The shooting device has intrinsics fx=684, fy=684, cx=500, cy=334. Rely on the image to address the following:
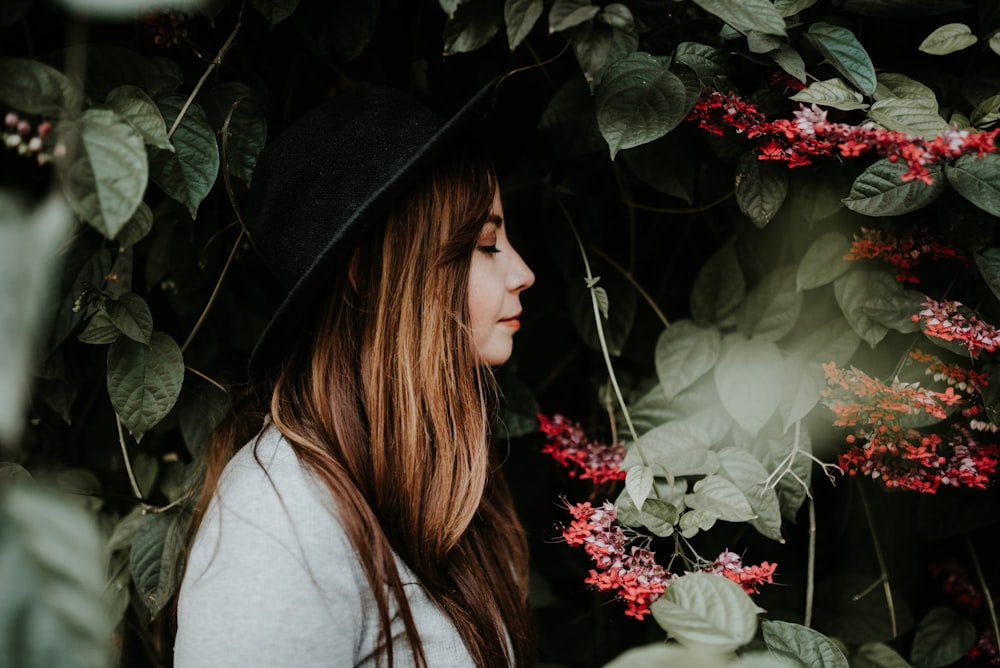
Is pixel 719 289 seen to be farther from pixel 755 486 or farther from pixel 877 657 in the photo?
pixel 877 657

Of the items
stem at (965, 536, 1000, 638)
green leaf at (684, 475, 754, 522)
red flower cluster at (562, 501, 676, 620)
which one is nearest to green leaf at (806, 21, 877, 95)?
green leaf at (684, 475, 754, 522)

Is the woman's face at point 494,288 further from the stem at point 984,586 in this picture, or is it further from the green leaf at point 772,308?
the stem at point 984,586

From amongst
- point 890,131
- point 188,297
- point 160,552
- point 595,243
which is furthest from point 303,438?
point 890,131

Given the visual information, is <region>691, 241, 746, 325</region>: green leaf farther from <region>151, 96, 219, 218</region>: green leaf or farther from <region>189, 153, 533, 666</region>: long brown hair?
<region>151, 96, 219, 218</region>: green leaf

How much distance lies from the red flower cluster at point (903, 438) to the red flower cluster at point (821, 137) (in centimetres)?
28

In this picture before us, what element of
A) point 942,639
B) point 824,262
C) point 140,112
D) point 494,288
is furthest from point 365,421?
point 942,639

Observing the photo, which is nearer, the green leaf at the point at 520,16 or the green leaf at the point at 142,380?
the green leaf at the point at 520,16

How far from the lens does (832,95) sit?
2.93ft

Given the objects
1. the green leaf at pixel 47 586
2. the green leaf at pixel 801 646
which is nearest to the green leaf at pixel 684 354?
the green leaf at pixel 801 646

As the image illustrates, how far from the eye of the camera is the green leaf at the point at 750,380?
1.11m

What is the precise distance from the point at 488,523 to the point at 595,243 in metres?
0.58

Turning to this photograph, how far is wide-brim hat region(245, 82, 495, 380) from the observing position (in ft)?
3.04

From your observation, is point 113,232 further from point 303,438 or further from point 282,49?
point 282,49

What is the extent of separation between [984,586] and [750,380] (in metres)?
0.55
